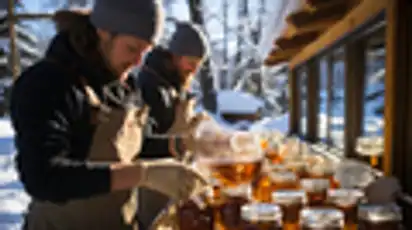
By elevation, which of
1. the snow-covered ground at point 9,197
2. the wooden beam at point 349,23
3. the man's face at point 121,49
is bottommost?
the snow-covered ground at point 9,197

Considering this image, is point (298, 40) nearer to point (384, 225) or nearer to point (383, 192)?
point (383, 192)

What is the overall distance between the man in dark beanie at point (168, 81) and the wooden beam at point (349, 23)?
3.12 feet

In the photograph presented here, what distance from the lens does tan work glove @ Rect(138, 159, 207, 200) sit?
5.15ft

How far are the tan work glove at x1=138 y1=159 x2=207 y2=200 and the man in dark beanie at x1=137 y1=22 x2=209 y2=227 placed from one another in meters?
1.47

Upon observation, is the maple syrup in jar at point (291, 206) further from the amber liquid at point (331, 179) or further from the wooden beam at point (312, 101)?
the wooden beam at point (312, 101)

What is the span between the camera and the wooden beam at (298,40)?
5.21 m

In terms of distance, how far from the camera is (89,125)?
1792mm

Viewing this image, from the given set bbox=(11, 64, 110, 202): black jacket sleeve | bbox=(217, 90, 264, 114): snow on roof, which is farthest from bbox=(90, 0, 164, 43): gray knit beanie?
bbox=(217, 90, 264, 114): snow on roof

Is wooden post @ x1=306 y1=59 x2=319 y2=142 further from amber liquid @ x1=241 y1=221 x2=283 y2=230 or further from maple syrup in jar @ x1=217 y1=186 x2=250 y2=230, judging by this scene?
amber liquid @ x1=241 y1=221 x2=283 y2=230

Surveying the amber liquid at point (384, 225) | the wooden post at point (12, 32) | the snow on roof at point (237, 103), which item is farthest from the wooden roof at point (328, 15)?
the snow on roof at point (237, 103)

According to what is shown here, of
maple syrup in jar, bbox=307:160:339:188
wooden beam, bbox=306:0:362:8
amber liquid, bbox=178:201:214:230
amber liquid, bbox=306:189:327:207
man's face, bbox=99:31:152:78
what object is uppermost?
wooden beam, bbox=306:0:362:8

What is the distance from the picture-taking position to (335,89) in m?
5.80

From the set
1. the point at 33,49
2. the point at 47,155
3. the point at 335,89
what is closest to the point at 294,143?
the point at 47,155

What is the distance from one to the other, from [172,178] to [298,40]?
4.33m
